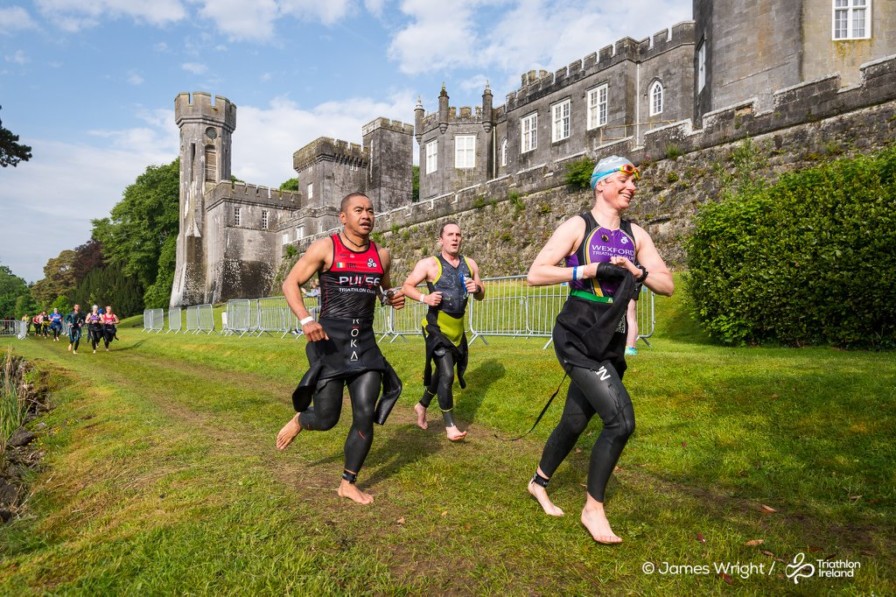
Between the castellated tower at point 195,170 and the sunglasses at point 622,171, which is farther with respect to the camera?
the castellated tower at point 195,170

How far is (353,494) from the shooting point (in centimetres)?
466

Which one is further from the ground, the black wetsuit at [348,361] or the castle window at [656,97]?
the castle window at [656,97]

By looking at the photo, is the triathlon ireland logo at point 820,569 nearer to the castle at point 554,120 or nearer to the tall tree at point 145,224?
the castle at point 554,120

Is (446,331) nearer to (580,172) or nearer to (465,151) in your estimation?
(580,172)

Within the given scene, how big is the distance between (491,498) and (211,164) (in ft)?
197

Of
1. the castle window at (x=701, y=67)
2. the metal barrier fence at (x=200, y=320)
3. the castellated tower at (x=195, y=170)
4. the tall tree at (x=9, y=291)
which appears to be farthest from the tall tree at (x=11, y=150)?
the tall tree at (x=9, y=291)

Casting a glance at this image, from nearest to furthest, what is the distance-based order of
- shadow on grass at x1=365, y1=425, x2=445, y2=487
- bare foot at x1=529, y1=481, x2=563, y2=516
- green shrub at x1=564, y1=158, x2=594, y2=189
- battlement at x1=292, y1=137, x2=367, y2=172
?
bare foot at x1=529, y1=481, x2=563, y2=516 → shadow on grass at x1=365, y1=425, x2=445, y2=487 → green shrub at x1=564, y1=158, x2=594, y2=189 → battlement at x1=292, y1=137, x2=367, y2=172

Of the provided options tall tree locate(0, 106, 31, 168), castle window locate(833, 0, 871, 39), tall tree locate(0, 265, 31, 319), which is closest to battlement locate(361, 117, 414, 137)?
tall tree locate(0, 106, 31, 168)

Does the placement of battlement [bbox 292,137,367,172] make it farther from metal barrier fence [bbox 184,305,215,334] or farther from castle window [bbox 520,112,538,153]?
metal barrier fence [bbox 184,305,215,334]

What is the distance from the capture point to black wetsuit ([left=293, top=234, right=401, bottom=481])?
4914mm

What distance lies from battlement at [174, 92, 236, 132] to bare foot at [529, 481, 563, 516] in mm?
60234

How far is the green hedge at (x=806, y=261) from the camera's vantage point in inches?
381

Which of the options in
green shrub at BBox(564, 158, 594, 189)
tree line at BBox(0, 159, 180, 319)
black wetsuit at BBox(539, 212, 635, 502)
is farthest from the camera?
tree line at BBox(0, 159, 180, 319)

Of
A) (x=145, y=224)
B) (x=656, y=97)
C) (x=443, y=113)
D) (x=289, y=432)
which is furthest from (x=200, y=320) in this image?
(x=145, y=224)
